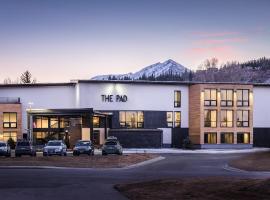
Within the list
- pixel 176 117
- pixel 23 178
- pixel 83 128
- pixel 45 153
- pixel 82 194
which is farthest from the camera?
pixel 176 117

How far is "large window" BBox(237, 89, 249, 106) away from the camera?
84.2 metres

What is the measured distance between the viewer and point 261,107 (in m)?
89.9

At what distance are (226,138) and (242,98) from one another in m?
7.23

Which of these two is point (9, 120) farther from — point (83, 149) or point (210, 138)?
point (210, 138)

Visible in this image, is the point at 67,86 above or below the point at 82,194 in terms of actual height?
above

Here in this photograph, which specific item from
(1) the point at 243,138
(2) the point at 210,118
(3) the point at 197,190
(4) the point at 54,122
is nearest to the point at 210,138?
(2) the point at 210,118

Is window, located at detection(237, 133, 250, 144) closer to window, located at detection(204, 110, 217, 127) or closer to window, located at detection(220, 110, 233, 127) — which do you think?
window, located at detection(220, 110, 233, 127)

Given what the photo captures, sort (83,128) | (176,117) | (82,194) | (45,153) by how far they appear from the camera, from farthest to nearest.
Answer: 1. (176,117)
2. (83,128)
3. (45,153)
4. (82,194)

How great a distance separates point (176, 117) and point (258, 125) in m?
14.9

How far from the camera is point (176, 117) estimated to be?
3440 inches

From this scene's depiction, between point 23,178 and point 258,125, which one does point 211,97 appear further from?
point 23,178

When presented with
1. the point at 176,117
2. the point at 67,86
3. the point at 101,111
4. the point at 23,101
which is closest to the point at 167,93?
the point at 176,117

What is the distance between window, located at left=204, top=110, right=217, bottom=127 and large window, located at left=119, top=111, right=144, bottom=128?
10663 millimetres

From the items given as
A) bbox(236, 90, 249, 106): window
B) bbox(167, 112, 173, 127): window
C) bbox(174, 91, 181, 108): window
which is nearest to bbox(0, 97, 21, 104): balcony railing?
bbox(167, 112, 173, 127): window
